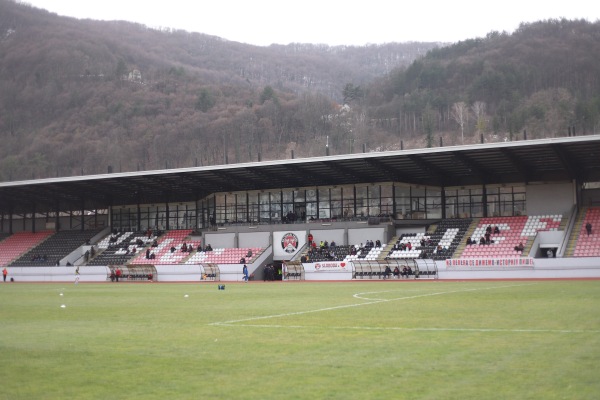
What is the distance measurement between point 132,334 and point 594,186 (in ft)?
165

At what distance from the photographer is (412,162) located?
58.7 meters

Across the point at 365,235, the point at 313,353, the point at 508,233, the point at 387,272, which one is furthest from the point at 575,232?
the point at 313,353

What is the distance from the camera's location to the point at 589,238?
53.4m

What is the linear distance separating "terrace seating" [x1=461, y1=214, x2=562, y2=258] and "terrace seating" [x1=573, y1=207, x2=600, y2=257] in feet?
6.88

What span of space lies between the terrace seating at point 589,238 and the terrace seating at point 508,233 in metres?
2.10

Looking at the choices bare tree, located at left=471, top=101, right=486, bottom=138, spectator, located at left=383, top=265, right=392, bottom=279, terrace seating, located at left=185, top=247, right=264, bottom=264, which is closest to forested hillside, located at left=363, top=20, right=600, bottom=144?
bare tree, located at left=471, top=101, right=486, bottom=138

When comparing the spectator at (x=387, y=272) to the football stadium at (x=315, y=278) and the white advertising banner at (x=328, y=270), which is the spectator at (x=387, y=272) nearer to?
the football stadium at (x=315, y=278)

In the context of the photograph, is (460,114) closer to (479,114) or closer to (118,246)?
(479,114)

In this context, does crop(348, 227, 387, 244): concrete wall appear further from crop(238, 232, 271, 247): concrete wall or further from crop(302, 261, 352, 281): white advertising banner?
crop(302, 261, 352, 281): white advertising banner

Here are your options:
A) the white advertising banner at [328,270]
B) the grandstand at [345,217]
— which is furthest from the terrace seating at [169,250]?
the white advertising banner at [328,270]

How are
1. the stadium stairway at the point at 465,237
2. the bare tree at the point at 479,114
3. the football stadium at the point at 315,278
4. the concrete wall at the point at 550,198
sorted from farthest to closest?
the bare tree at the point at 479,114, the concrete wall at the point at 550,198, the stadium stairway at the point at 465,237, the football stadium at the point at 315,278

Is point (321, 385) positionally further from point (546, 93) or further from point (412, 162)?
point (546, 93)

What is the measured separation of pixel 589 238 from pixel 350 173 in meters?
19.9

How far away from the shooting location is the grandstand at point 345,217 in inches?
2128
